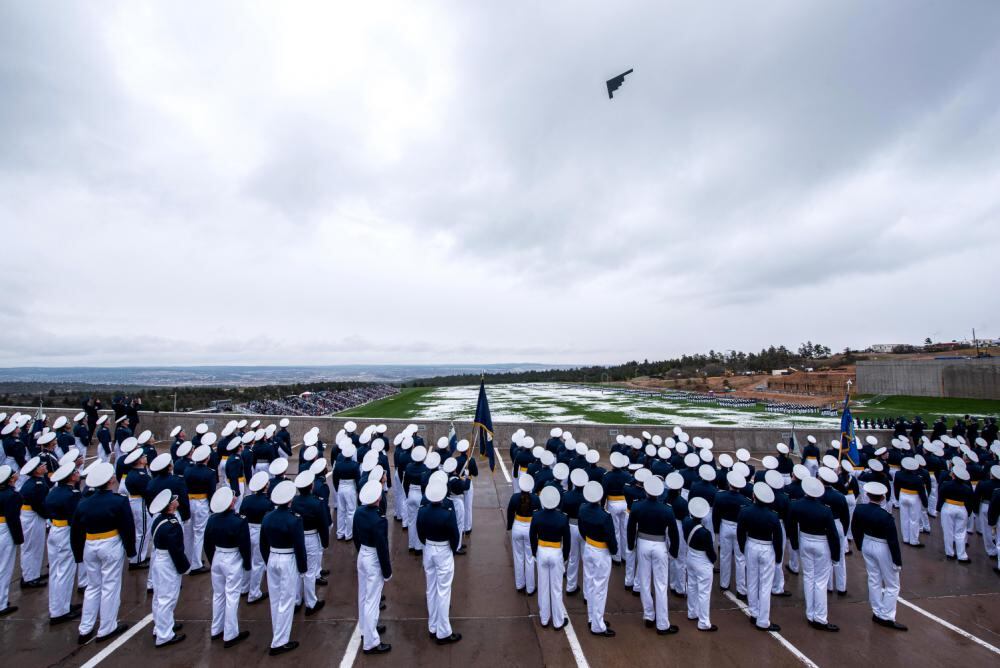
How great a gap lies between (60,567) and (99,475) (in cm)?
173

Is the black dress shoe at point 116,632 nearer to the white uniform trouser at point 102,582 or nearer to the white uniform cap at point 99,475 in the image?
the white uniform trouser at point 102,582

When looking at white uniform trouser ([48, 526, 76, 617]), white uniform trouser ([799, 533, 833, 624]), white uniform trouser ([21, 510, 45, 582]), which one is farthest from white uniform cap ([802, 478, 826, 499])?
white uniform trouser ([21, 510, 45, 582])

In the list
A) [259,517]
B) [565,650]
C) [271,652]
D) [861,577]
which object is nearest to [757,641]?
[565,650]

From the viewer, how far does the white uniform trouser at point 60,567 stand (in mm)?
6379

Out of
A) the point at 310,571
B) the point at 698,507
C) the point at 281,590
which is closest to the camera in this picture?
the point at 281,590

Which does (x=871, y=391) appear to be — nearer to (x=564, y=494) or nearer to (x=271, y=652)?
(x=564, y=494)

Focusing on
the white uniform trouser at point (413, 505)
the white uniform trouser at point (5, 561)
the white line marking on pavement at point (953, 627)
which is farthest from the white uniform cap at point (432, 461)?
the white line marking on pavement at point (953, 627)

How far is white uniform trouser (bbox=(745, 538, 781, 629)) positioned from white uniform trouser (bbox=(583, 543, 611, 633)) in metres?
2.17

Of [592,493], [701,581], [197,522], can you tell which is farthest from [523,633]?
[197,522]

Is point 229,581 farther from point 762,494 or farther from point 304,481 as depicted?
point 762,494

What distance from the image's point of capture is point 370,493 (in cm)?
603

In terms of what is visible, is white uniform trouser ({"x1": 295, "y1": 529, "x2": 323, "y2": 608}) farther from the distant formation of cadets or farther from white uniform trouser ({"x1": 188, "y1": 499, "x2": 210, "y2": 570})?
white uniform trouser ({"x1": 188, "y1": 499, "x2": 210, "y2": 570})

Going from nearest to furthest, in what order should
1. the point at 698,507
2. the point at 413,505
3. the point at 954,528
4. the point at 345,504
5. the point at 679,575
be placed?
1. the point at 698,507
2. the point at 679,575
3. the point at 954,528
4. the point at 413,505
5. the point at 345,504

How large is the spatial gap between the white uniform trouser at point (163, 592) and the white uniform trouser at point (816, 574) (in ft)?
29.1
